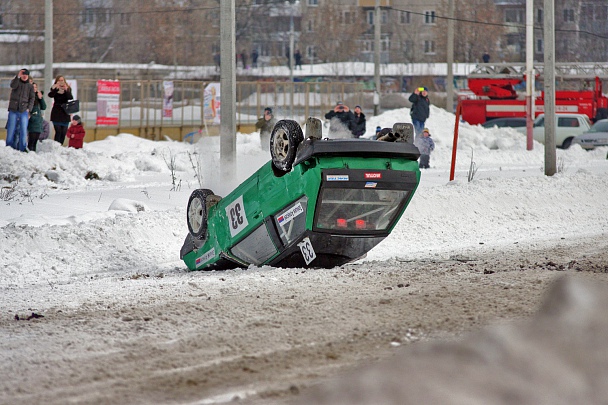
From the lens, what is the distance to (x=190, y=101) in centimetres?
3875

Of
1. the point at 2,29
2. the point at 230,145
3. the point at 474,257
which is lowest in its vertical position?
Result: the point at 474,257

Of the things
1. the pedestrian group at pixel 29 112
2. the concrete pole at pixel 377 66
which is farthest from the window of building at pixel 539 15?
the pedestrian group at pixel 29 112

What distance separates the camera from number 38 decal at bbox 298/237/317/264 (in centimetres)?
940

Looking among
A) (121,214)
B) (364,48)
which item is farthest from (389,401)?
(364,48)

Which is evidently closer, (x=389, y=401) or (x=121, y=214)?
(x=389, y=401)

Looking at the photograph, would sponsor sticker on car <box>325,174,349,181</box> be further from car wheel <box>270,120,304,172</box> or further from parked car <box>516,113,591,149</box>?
parked car <box>516,113,591,149</box>

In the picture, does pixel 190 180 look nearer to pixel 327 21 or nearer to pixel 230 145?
pixel 230 145

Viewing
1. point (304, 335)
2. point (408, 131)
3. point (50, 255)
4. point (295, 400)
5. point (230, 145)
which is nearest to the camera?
point (295, 400)

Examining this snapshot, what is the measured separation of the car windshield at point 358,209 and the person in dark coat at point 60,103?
14461mm

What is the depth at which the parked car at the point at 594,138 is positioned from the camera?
34.3m

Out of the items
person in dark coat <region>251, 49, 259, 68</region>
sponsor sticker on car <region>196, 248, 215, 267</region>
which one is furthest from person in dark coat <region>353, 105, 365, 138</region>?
person in dark coat <region>251, 49, 259, 68</region>

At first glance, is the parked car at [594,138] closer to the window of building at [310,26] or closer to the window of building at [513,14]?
the window of building at [513,14]

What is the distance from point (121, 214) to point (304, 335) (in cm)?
746

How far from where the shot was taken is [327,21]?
281 feet
